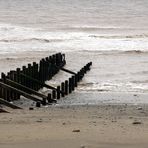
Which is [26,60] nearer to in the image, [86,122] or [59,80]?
[59,80]

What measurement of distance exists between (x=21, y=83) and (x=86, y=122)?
6.20 meters

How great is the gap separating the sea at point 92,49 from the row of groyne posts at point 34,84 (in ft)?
0.93

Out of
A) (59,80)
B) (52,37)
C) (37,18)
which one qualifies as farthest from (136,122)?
(37,18)

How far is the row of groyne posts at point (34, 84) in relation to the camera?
11.9m

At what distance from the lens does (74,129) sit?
23.8ft

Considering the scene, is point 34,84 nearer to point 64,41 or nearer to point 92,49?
A: point 92,49

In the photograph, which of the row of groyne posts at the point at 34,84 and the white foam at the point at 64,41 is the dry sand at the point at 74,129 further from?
the white foam at the point at 64,41

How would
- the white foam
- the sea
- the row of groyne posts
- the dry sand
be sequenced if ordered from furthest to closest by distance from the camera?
the white foam < the sea < the row of groyne posts < the dry sand

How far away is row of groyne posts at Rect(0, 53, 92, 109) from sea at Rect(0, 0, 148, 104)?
284 millimetres

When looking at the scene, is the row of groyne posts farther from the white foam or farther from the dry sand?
the white foam

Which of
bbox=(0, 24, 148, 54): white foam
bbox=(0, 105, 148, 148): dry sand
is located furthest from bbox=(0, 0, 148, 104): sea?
bbox=(0, 105, 148, 148): dry sand

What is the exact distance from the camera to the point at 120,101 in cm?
1255

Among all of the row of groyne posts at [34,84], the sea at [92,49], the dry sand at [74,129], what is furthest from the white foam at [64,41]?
the dry sand at [74,129]

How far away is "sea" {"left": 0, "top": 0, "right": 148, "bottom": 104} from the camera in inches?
581
